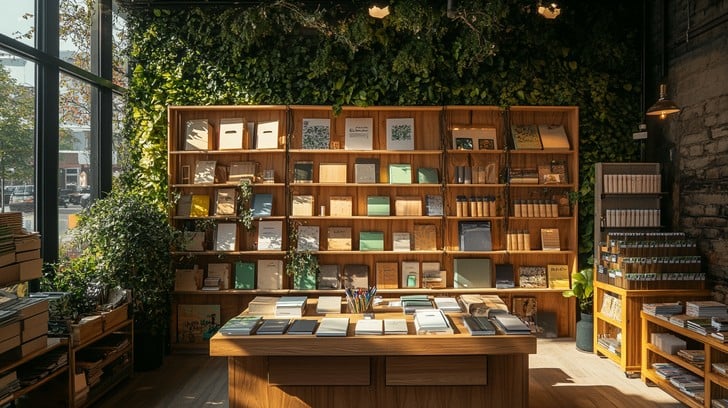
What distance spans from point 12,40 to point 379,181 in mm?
3719

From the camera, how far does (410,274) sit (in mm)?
6051

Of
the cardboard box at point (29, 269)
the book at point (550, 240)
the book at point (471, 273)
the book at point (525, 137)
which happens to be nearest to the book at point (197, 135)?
the cardboard box at point (29, 269)

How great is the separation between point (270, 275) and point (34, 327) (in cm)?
278

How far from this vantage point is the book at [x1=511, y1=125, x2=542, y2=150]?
5977mm

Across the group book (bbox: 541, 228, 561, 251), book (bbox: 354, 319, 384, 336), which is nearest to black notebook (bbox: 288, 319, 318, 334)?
book (bbox: 354, 319, 384, 336)

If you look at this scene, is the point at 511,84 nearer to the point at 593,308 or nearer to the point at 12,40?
the point at 593,308

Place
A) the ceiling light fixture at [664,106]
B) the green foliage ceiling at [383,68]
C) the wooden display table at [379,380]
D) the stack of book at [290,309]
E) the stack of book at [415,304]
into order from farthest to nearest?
the green foliage ceiling at [383,68]
the ceiling light fixture at [664,106]
the stack of book at [415,304]
the stack of book at [290,309]
the wooden display table at [379,380]

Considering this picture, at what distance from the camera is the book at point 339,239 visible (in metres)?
6.00

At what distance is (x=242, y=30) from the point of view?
5.71m

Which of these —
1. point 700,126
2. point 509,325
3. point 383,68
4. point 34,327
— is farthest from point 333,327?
point 700,126

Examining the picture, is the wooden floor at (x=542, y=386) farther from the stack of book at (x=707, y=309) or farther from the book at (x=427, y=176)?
the book at (x=427, y=176)

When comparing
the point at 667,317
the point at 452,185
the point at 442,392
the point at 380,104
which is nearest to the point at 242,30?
the point at 380,104

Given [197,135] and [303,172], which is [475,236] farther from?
[197,135]

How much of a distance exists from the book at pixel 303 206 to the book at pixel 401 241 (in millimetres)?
1031
